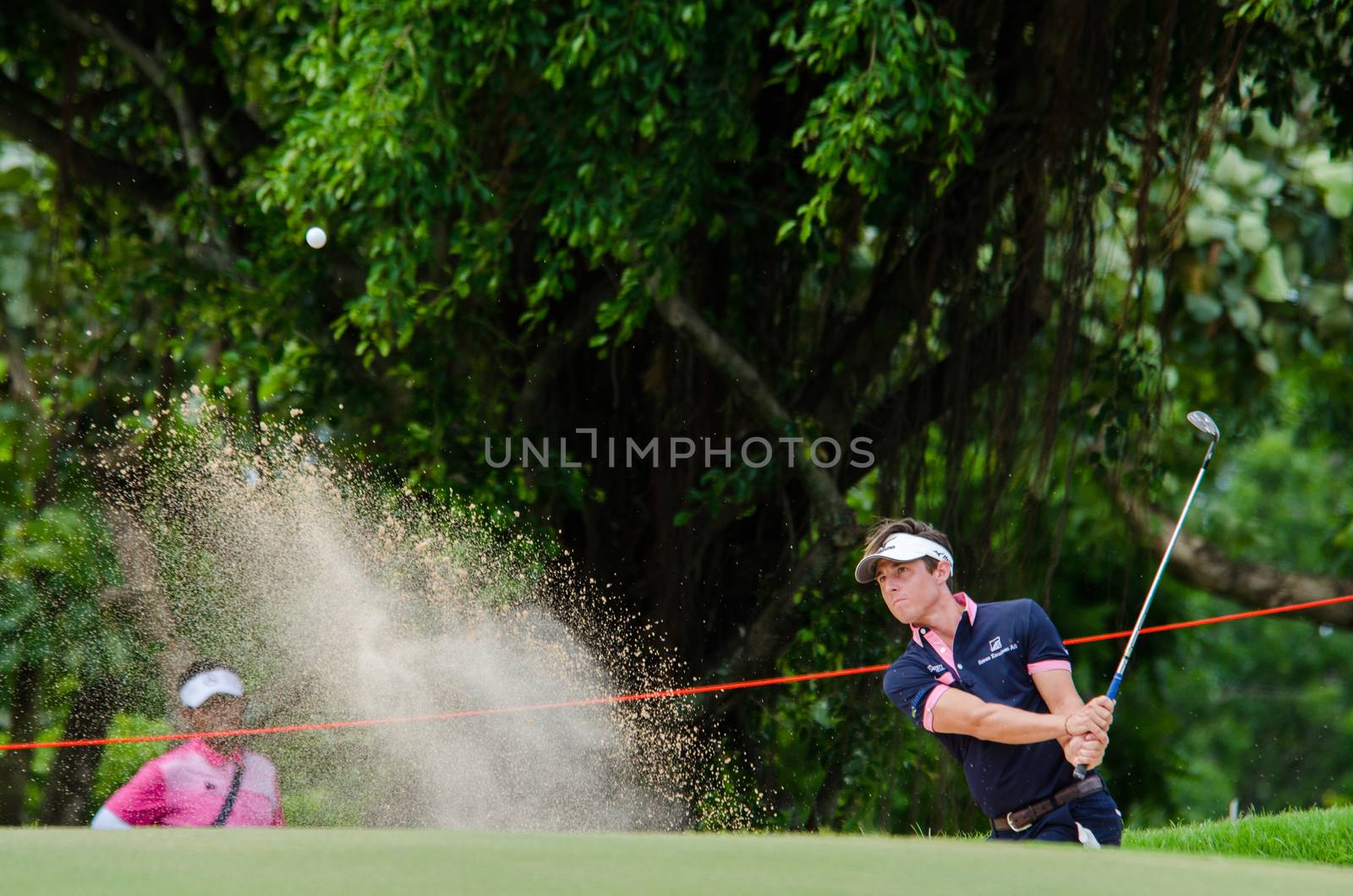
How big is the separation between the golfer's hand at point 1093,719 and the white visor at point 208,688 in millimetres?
2764

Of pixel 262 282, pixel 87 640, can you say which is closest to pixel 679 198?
pixel 262 282

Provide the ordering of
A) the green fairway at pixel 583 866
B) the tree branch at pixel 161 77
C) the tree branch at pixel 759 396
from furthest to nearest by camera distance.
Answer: the tree branch at pixel 161 77 → the tree branch at pixel 759 396 → the green fairway at pixel 583 866

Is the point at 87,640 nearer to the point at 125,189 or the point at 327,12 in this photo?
the point at 125,189

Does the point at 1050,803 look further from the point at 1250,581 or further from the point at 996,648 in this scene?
the point at 1250,581

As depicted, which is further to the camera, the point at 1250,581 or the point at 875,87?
the point at 1250,581

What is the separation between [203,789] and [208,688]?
39 cm

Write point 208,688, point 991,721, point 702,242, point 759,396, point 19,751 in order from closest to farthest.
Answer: point 991,721, point 208,688, point 759,396, point 702,242, point 19,751

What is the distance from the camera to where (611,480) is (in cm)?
718

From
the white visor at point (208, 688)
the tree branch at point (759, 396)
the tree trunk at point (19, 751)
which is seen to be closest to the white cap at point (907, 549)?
the white visor at point (208, 688)

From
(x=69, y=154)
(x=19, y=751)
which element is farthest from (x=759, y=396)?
(x=19, y=751)

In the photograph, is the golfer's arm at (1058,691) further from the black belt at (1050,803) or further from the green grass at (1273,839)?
the green grass at (1273,839)

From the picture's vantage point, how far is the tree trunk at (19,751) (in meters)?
7.98

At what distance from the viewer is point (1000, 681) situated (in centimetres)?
330

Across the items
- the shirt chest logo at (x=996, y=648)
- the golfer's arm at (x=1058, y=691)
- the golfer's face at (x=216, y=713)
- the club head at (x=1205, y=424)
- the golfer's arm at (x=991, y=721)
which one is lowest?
the golfer's face at (x=216, y=713)
